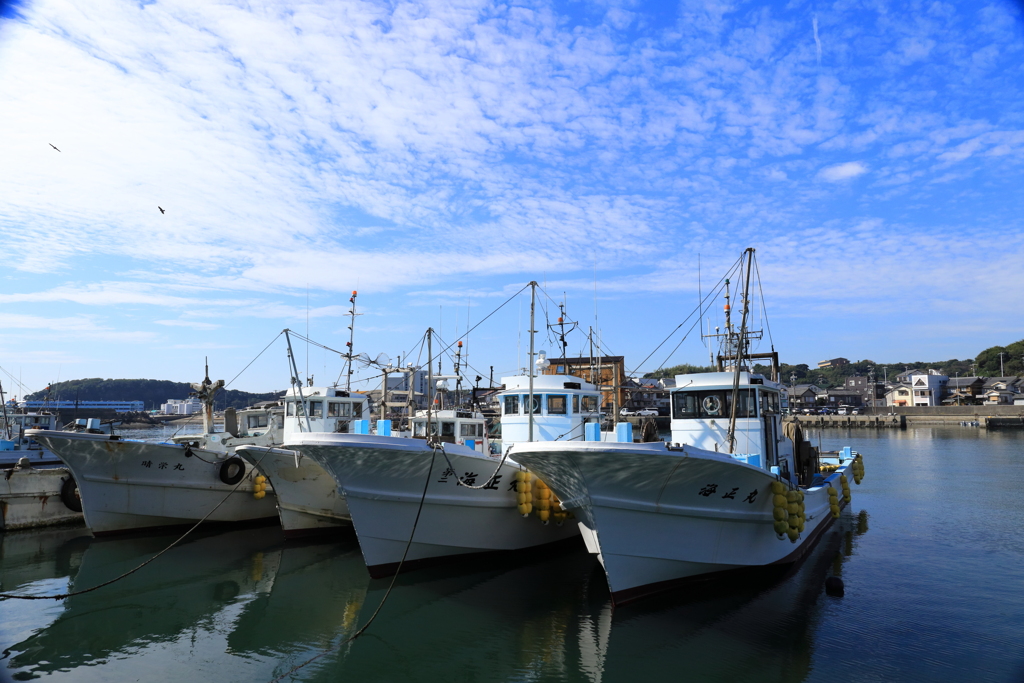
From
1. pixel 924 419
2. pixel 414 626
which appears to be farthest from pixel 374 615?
pixel 924 419

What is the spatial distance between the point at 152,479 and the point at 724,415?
1568 centimetres

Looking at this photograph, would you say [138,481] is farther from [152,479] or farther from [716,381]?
[716,381]

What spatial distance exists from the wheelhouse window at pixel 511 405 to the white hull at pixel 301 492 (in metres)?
4.97

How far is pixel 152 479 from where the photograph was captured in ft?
57.5

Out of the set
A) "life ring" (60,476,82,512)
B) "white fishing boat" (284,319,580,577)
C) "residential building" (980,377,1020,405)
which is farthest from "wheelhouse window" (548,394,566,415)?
"residential building" (980,377,1020,405)

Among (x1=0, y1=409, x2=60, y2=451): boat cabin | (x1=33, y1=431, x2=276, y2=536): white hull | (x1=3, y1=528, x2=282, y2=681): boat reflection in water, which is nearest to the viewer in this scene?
(x1=3, y1=528, x2=282, y2=681): boat reflection in water

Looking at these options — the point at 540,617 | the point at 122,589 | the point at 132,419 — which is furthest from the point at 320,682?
the point at 132,419

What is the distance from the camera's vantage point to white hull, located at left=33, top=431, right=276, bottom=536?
16641 millimetres

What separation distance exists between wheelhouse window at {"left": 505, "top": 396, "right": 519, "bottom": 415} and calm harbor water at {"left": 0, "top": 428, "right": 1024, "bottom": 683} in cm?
389

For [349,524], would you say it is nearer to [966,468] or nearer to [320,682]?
A: [320,682]

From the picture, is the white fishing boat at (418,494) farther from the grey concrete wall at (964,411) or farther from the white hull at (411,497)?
the grey concrete wall at (964,411)

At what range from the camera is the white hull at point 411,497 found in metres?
12.1

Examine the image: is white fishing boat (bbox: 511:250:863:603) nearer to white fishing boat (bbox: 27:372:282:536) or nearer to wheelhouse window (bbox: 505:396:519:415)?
wheelhouse window (bbox: 505:396:519:415)

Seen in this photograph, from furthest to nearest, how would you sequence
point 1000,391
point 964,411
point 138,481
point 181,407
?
1. point 181,407
2. point 1000,391
3. point 964,411
4. point 138,481
